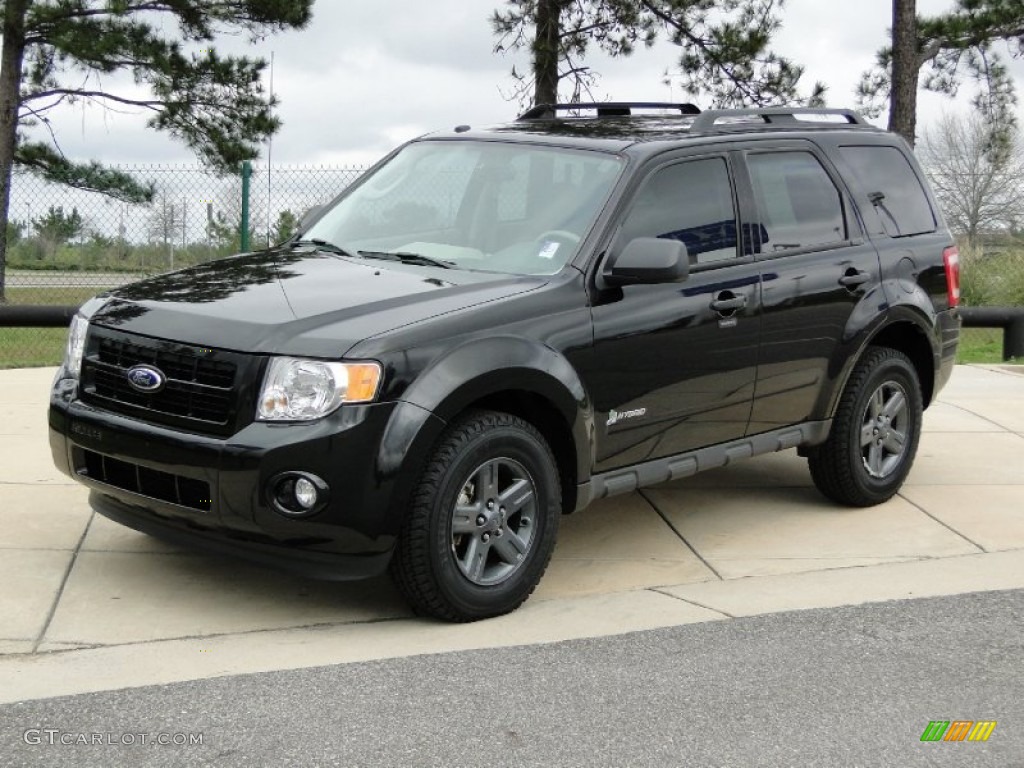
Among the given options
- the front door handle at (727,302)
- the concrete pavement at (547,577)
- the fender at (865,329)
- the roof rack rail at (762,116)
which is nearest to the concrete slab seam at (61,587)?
the concrete pavement at (547,577)

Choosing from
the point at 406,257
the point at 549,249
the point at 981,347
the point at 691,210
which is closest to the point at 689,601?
the point at 549,249

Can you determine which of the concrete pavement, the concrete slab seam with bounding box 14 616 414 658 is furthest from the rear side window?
the concrete slab seam with bounding box 14 616 414 658

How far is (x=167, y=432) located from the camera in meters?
5.53

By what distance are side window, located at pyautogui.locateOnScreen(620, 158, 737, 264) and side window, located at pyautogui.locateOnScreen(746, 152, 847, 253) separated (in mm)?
238

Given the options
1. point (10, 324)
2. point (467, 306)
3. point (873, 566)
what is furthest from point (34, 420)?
point (873, 566)

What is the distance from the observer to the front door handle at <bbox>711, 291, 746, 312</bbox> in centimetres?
662

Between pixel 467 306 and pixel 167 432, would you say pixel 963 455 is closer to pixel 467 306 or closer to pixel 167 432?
pixel 467 306

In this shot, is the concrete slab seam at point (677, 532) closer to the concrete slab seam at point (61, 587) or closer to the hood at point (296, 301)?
Result: the hood at point (296, 301)

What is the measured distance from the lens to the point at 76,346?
6074 millimetres

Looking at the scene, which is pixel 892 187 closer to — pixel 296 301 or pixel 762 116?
pixel 762 116

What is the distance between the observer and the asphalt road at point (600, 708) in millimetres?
4527

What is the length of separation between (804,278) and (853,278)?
0.37 metres

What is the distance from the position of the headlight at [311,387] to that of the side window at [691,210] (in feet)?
5.05

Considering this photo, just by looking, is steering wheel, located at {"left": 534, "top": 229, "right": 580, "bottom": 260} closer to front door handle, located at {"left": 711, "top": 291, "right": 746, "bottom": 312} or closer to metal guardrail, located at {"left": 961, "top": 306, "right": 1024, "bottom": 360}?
front door handle, located at {"left": 711, "top": 291, "right": 746, "bottom": 312}
